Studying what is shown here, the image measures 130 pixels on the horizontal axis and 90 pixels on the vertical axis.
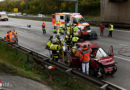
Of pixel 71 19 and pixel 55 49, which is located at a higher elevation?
pixel 71 19

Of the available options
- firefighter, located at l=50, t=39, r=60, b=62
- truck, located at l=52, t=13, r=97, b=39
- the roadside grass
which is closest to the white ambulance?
truck, located at l=52, t=13, r=97, b=39

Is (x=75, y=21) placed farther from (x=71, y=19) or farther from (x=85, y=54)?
(x=85, y=54)

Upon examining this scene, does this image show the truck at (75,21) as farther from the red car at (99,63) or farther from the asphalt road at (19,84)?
the asphalt road at (19,84)

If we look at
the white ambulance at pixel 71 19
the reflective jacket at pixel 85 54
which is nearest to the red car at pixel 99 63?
the reflective jacket at pixel 85 54

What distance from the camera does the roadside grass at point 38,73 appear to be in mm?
7164

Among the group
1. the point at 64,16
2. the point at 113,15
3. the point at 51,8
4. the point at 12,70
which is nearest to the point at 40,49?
the point at 12,70

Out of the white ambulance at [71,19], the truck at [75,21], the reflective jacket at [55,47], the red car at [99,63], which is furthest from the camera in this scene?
the white ambulance at [71,19]

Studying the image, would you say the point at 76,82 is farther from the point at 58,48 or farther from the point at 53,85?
the point at 58,48

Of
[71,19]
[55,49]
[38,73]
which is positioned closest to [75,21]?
[71,19]

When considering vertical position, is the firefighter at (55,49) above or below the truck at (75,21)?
below

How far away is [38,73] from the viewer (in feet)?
29.2

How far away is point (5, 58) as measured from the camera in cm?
1207

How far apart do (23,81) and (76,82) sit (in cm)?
246

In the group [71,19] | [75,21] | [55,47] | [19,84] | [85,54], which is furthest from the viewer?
[71,19]
